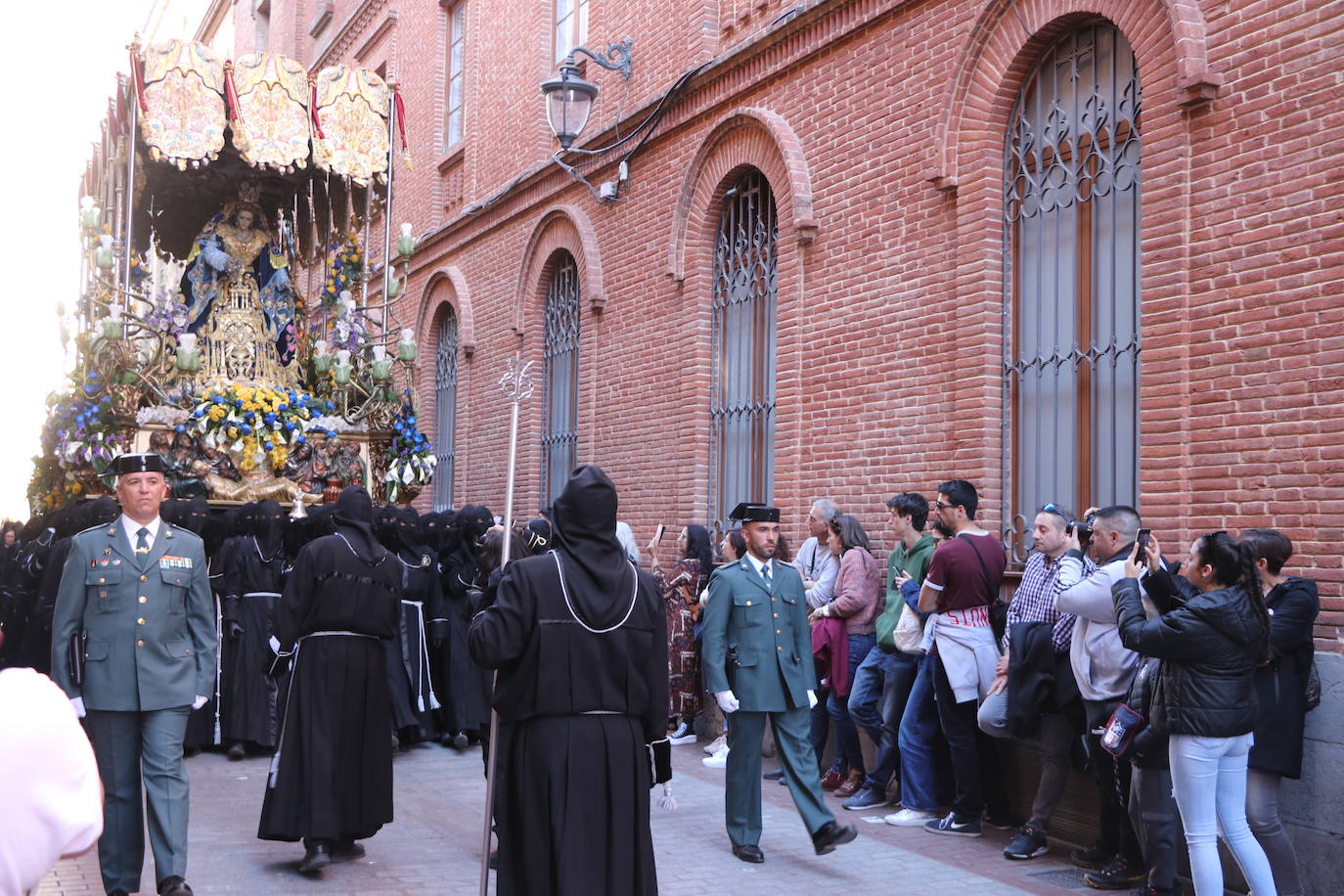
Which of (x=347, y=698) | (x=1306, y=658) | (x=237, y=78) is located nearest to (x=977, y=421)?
(x=1306, y=658)

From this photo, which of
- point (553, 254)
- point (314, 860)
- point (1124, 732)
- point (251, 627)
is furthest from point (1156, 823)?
point (553, 254)

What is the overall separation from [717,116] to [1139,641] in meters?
7.86

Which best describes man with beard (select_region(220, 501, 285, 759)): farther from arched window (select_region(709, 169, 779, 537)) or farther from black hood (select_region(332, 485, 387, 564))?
arched window (select_region(709, 169, 779, 537))

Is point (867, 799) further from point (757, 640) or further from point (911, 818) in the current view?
point (757, 640)

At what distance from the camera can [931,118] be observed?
9.46 m

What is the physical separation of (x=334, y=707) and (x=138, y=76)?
24.0 feet

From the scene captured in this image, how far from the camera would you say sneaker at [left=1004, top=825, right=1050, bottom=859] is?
7.29m

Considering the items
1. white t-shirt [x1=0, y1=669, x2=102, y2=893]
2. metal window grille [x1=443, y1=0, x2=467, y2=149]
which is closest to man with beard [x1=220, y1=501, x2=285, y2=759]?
white t-shirt [x1=0, y1=669, x2=102, y2=893]

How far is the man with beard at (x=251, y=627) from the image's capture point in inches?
396

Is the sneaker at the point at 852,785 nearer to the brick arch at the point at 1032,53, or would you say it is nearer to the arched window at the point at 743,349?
the arched window at the point at 743,349

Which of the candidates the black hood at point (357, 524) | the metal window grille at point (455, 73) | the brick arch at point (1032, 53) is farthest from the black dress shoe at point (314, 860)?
the metal window grille at point (455, 73)

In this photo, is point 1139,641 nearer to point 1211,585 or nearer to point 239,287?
point 1211,585

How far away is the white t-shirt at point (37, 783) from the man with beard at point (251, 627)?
857 cm

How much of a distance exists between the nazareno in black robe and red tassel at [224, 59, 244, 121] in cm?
655
